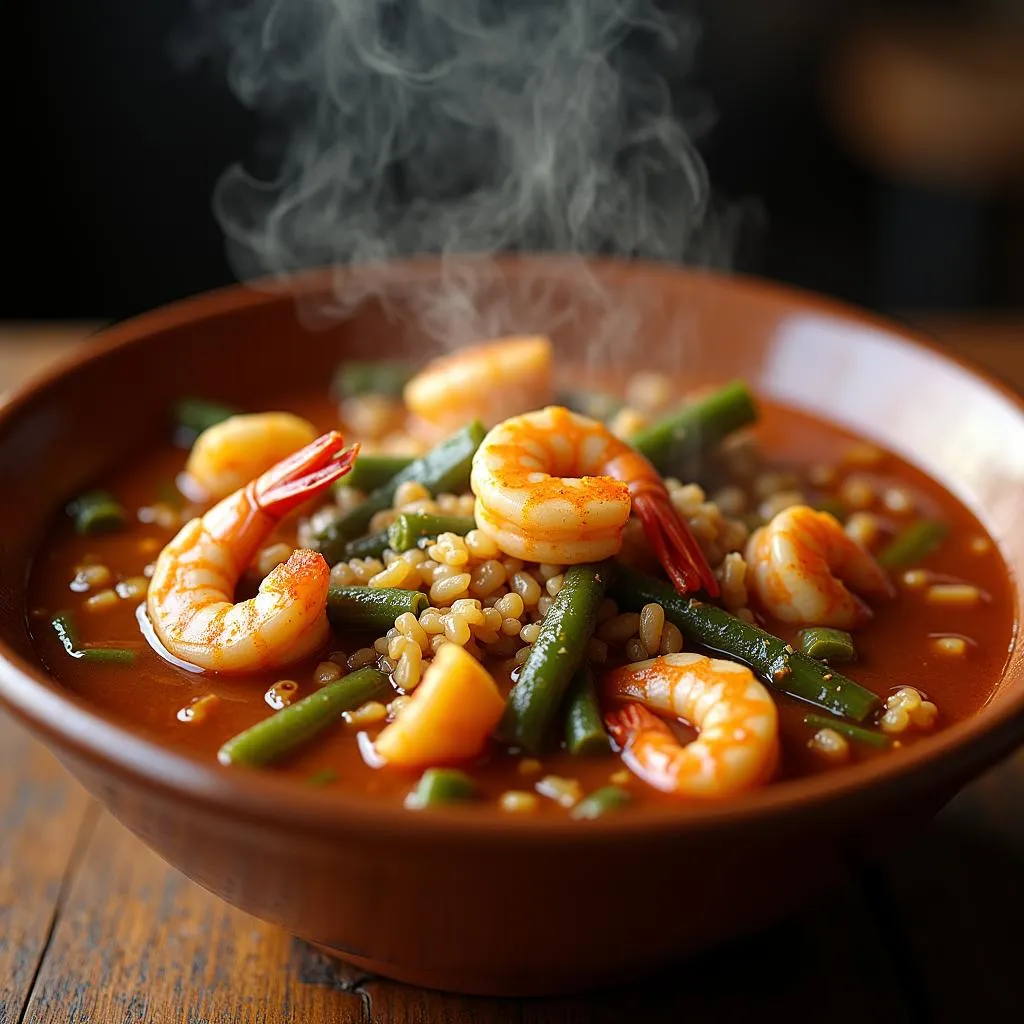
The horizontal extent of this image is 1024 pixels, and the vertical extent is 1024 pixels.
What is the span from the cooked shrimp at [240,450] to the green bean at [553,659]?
0.77m

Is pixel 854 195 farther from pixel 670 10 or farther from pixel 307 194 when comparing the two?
pixel 307 194

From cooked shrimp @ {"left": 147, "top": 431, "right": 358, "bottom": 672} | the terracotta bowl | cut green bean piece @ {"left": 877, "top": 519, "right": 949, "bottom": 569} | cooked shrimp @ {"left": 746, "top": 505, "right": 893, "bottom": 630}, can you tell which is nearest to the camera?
the terracotta bowl

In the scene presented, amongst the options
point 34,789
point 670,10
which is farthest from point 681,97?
point 34,789

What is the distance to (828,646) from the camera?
7.29 ft

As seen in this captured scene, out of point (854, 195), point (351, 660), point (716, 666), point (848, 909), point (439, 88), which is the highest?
point (439, 88)

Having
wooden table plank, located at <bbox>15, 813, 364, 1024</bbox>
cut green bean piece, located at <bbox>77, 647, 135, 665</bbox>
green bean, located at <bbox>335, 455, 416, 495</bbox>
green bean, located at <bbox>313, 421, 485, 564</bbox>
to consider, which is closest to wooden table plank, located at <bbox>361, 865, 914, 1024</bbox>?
wooden table plank, located at <bbox>15, 813, 364, 1024</bbox>

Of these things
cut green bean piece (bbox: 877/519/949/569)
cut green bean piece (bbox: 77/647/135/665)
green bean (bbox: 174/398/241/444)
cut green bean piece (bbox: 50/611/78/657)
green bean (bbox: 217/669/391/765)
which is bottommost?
green bean (bbox: 174/398/241/444)

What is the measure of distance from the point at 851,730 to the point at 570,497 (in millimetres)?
560

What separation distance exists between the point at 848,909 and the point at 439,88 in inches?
86.5

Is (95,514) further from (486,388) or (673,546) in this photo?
(673,546)

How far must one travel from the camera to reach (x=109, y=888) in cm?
242

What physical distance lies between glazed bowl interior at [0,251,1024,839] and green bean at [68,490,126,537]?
0.05 meters

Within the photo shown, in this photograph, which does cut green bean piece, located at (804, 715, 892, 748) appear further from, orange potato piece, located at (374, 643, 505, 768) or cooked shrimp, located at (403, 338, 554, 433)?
cooked shrimp, located at (403, 338, 554, 433)

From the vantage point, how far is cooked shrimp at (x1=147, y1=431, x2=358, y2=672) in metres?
2.09
